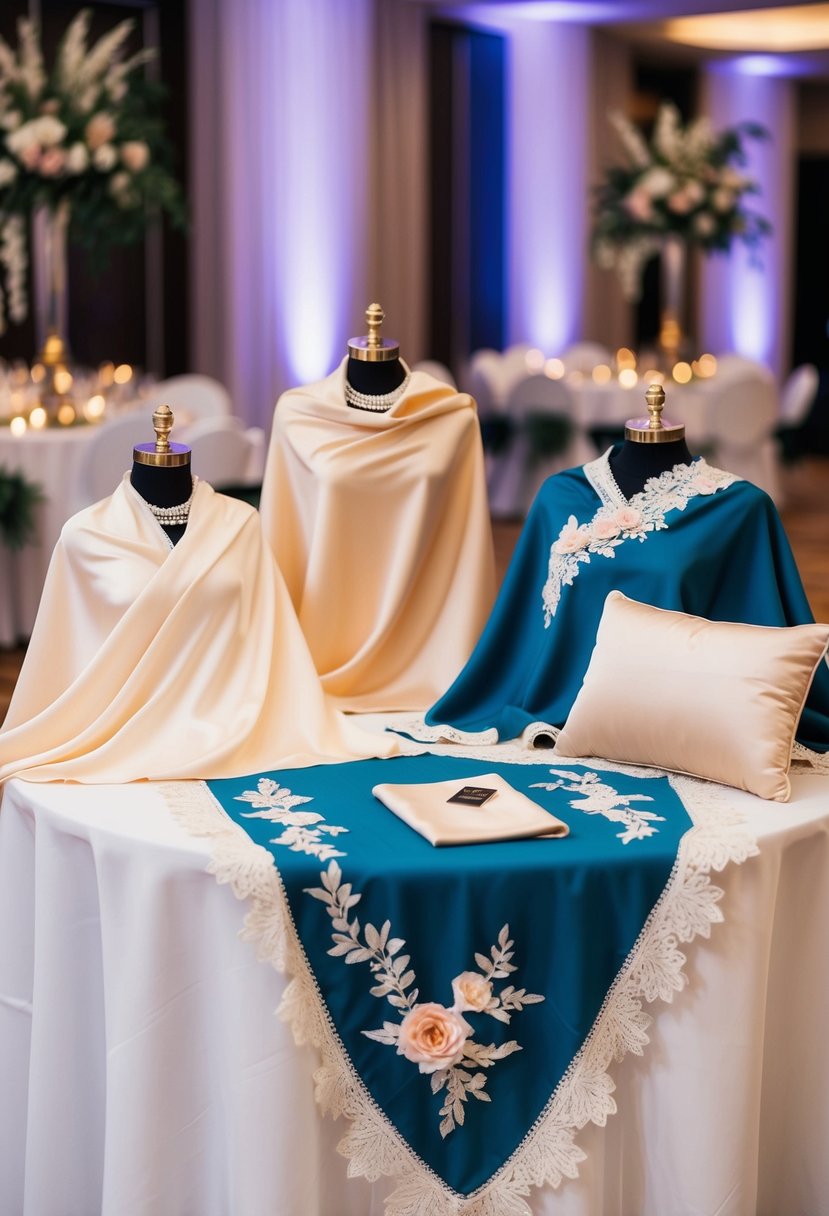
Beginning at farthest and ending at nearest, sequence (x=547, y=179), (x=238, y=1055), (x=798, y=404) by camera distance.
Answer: (x=547, y=179) → (x=798, y=404) → (x=238, y=1055)

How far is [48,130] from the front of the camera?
20.2 feet

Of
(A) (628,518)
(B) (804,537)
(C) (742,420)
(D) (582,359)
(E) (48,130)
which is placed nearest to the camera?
(A) (628,518)

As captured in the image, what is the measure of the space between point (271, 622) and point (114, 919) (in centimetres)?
70

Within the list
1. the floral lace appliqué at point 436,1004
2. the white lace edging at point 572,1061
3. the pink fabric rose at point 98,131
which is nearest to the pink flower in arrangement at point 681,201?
the pink fabric rose at point 98,131

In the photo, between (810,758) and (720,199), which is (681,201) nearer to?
(720,199)

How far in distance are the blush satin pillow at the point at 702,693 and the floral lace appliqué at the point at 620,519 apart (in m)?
0.27

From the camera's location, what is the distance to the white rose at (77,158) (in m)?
6.23

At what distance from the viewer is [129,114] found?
6.51 meters

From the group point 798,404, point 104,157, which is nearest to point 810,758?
point 104,157

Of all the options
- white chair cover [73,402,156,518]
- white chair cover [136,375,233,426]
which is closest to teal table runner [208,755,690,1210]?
white chair cover [73,402,156,518]

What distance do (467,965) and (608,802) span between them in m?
0.41

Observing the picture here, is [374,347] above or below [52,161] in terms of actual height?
below

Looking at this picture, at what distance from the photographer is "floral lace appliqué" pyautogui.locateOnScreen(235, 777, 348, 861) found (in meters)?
2.25

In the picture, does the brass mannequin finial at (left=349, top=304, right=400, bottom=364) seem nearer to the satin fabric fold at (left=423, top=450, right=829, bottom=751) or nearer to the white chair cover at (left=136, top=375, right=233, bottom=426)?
the satin fabric fold at (left=423, top=450, right=829, bottom=751)
